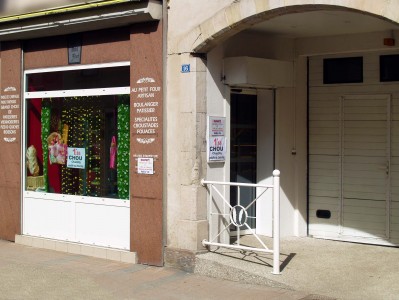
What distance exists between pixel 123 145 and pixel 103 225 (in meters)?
1.16

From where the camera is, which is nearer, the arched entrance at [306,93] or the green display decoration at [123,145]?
the arched entrance at [306,93]

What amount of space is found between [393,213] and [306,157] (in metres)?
1.57

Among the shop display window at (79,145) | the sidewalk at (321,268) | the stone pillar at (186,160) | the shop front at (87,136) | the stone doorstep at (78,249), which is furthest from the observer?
the shop display window at (79,145)

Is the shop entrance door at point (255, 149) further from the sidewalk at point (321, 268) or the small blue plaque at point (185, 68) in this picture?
the small blue plaque at point (185, 68)

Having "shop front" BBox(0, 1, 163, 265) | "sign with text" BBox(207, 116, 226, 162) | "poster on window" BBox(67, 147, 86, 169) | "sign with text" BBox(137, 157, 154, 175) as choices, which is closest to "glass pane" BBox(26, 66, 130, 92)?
"shop front" BBox(0, 1, 163, 265)

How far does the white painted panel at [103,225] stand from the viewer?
9.57 m

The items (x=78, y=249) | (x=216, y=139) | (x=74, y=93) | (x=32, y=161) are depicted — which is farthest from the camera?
(x=32, y=161)

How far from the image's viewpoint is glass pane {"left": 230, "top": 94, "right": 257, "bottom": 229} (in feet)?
33.1

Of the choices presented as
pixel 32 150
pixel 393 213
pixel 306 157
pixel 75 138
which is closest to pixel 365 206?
pixel 393 213

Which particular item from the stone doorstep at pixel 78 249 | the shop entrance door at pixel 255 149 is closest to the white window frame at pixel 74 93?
the stone doorstep at pixel 78 249

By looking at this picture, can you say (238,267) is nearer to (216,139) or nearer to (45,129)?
(216,139)

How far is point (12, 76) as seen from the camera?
36.3 feet

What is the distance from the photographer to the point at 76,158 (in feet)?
34.3

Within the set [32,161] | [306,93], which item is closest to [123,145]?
[32,161]
